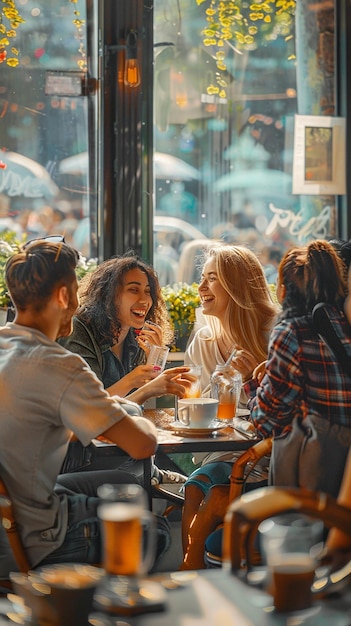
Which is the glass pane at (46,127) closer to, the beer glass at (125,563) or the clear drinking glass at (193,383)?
the clear drinking glass at (193,383)

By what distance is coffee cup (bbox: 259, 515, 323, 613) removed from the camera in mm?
1365

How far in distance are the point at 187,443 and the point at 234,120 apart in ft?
9.87

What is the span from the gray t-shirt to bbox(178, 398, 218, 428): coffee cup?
779mm

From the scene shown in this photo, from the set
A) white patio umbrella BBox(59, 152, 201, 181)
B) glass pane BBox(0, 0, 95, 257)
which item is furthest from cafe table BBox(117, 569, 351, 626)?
white patio umbrella BBox(59, 152, 201, 181)

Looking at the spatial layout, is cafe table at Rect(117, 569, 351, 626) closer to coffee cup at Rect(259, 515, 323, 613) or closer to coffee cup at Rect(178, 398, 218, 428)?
coffee cup at Rect(259, 515, 323, 613)

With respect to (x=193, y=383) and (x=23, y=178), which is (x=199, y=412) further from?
(x=23, y=178)

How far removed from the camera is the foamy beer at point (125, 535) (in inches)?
56.2

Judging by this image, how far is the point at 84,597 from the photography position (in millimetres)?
1320

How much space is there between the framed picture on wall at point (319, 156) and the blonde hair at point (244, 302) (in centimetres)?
181

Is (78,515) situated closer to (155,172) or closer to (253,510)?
(253,510)

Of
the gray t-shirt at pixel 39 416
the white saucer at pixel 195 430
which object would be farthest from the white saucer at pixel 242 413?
the gray t-shirt at pixel 39 416

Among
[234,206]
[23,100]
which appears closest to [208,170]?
[234,206]

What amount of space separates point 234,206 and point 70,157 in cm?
104

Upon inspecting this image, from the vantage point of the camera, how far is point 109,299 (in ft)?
12.9
